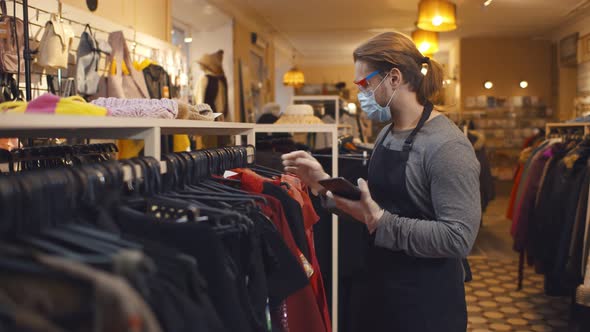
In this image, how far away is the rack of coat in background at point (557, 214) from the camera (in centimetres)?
361

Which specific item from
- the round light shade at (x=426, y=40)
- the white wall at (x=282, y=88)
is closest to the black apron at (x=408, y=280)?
the round light shade at (x=426, y=40)

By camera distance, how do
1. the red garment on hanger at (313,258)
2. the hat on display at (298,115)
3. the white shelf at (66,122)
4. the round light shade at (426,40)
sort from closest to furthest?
the white shelf at (66,122)
the red garment on hanger at (313,258)
the hat on display at (298,115)
the round light shade at (426,40)

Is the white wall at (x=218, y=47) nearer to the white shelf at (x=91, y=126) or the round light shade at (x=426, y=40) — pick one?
the round light shade at (x=426, y=40)

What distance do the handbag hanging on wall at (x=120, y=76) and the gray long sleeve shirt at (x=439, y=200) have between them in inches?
95.9

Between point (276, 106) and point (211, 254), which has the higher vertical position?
point (276, 106)

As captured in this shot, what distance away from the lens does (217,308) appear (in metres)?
0.99

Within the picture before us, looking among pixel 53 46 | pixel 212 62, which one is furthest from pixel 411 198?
pixel 212 62

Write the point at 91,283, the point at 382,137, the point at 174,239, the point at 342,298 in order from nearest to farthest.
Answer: the point at 91,283 < the point at 174,239 < the point at 382,137 < the point at 342,298

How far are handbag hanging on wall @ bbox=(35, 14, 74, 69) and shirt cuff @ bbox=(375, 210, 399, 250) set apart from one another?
2.16 m

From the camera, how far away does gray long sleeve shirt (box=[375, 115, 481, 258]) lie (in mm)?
1606

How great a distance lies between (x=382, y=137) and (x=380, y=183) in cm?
22

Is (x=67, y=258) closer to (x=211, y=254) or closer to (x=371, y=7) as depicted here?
(x=211, y=254)

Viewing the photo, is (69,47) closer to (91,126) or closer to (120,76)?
(120,76)

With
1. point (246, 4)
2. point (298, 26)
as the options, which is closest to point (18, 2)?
point (246, 4)
